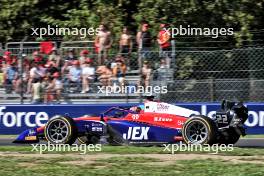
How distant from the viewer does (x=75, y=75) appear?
16.4m

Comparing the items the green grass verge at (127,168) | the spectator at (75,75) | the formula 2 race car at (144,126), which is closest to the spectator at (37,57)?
the spectator at (75,75)

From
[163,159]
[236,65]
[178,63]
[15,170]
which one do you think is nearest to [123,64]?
[178,63]

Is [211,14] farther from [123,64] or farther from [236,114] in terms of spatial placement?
[236,114]

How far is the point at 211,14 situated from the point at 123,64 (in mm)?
4880

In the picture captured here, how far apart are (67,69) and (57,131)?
485 centimetres

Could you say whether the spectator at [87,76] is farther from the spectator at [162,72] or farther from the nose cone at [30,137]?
the nose cone at [30,137]

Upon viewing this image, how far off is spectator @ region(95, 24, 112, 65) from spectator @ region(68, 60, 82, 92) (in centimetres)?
57

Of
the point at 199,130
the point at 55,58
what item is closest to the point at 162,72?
the point at 55,58

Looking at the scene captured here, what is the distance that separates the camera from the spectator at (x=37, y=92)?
1652 cm

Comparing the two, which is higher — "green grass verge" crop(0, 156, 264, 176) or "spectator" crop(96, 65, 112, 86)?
"spectator" crop(96, 65, 112, 86)

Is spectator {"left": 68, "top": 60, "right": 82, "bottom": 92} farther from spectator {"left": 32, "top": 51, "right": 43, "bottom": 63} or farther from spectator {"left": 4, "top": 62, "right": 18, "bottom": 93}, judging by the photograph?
spectator {"left": 4, "top": 62, "right": 18, "bottom": 93}

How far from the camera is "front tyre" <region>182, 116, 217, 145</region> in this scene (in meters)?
11.0

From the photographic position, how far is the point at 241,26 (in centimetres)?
1936

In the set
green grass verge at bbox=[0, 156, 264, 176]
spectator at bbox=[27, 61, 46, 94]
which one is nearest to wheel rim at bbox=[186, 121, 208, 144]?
green grass verge at bbox=[0, 156, 264, 176]
